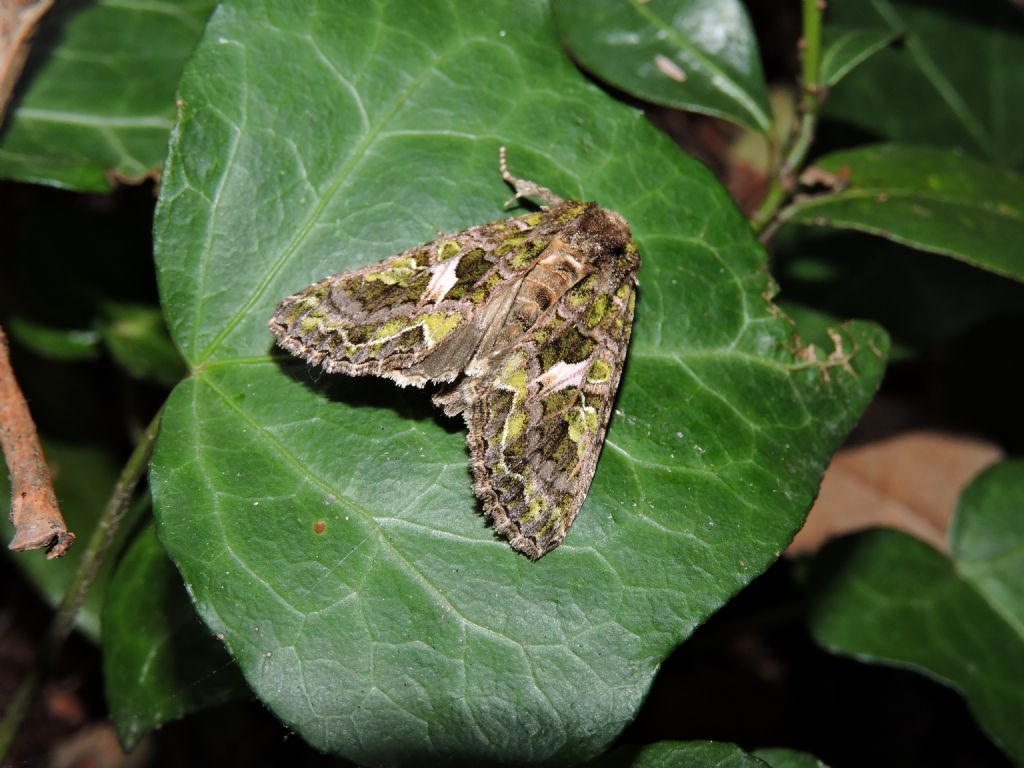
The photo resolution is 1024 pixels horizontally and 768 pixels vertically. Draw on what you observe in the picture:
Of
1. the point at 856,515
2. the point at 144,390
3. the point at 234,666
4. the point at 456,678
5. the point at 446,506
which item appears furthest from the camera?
the point at 856,515

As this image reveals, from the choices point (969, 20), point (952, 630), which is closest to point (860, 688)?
point (952, 630)

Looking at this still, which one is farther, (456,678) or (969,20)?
(969,20)

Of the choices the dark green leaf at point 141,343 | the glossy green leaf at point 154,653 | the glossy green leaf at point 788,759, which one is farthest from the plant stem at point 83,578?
the glossy green leaf at point 788,759

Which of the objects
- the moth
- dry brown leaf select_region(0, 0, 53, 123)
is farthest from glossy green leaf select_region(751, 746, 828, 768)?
dry brown leaf select_region(0, 0, 53, 123)

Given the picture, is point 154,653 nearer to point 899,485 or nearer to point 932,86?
point 899,485

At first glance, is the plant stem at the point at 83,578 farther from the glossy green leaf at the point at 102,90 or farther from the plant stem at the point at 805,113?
the plant stem at the point at 805,113

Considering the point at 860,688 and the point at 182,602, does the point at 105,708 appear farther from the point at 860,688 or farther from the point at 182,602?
the point at 860,688

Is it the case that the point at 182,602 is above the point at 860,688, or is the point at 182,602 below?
above
